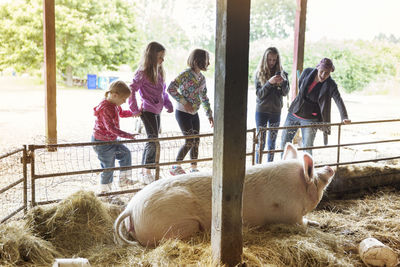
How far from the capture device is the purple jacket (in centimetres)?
478

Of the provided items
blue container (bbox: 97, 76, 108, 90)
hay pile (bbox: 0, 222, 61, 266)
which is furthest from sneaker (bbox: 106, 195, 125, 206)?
blue container (bbox: 97, 76, 108, 90)

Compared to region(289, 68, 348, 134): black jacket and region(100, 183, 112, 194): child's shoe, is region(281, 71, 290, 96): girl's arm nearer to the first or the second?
region(289, 68, 348, 134): black jacket

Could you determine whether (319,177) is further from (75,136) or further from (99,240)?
(75,136)

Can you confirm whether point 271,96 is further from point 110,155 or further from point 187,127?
point 110,155

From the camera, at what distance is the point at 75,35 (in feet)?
66.9

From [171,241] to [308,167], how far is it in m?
1.46

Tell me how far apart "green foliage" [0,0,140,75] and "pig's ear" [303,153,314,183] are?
18.4 metres

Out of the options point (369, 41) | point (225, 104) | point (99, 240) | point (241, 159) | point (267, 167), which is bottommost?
point (99, 240)

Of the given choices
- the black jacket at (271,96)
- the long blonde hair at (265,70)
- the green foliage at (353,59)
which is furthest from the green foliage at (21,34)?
the black jacket at (271,96)

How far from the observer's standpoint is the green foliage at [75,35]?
1948 centimetres

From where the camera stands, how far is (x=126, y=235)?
3293 mm

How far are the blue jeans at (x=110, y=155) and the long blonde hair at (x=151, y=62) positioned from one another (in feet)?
3.45

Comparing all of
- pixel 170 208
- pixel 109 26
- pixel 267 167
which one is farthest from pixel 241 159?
pixel 109 26

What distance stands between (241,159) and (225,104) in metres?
0.38
